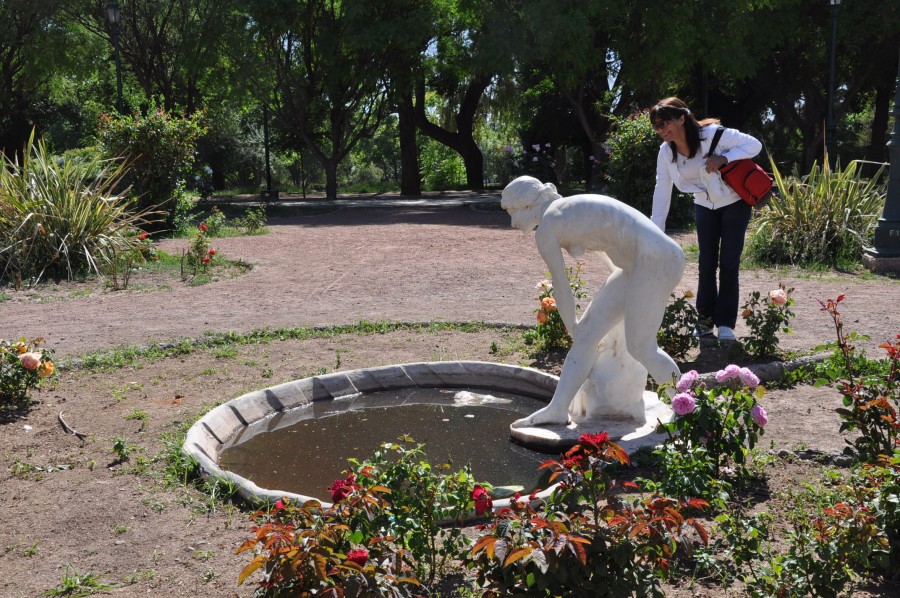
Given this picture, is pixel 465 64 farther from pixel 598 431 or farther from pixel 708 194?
pixel 598 431

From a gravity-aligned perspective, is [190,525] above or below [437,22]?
below

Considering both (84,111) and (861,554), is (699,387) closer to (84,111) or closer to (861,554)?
(861,554)

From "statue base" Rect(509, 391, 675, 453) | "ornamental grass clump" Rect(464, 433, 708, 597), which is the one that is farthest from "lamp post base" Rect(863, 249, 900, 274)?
"ornamental grass clump" Rect(464, 433, 708, 597)

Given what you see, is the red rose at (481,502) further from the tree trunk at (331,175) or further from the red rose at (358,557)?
the tree trunk at (331,175)

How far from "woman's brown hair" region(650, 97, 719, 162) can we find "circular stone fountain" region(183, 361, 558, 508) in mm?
1836

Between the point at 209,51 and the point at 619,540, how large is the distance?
Answer: 26.5 meters

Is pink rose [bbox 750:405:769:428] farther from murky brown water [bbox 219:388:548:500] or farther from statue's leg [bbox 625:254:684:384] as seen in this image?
murky brown water [bbox 219:388:548:500]

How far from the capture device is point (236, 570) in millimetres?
3334

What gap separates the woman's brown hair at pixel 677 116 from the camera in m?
5.46

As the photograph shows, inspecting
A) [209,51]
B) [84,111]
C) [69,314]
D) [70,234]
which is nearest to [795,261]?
[69,314]

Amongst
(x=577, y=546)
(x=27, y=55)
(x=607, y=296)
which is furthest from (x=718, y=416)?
(x=27, y=55)

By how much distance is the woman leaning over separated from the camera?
5.67 m

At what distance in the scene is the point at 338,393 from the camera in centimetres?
586

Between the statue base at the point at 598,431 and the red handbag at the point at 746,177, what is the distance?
77.0 inches
